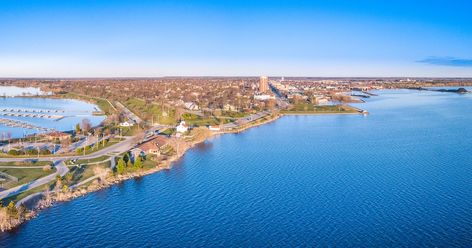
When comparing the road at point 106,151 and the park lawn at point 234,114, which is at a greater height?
the park lawn at point 234,114

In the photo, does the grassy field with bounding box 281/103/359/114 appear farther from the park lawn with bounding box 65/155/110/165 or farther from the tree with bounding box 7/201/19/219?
the tree with bounding box 7/201/19/219

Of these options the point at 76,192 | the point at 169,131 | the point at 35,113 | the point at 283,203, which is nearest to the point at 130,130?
the point at 169,131

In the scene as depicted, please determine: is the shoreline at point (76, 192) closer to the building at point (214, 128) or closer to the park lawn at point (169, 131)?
the park lawn at point (169, 131)

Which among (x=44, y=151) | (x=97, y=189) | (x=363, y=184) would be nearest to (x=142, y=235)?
(x=97, y=189)

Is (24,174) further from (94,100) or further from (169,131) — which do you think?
(94,100)

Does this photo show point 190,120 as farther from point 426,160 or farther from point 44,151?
point 426,160

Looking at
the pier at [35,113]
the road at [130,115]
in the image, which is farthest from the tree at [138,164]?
the pier at [35,113]
